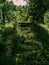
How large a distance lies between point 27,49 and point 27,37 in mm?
733

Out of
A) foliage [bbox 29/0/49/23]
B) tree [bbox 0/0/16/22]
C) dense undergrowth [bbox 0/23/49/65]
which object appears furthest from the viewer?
tree [bbox 0/0/16/22]

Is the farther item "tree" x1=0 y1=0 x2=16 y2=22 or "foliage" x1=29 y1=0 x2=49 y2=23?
"tree" x1=0 y1=0 x2=16 y2=22

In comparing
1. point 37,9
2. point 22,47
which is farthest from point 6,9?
point 22,47

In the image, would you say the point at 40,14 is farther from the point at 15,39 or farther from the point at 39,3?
the point at 15,39

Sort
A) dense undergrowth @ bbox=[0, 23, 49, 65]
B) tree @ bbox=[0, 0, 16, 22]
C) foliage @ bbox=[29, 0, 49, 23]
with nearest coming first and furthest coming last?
1. dense undergrowth @ bbox=[0, 23, 49, 65]
2. foliage @ bbox=[29, 0, 49, 23]
3. tree @ bbox=[0, 0, 16, 22]

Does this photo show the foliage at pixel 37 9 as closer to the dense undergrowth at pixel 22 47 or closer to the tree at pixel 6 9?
the dense undergrowth at pixel 22 47

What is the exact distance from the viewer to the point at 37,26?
8.66m

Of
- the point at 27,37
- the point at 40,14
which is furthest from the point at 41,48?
the point at 40,14

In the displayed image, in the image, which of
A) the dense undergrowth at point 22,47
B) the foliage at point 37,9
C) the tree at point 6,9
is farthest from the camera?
the tree at point 6,9

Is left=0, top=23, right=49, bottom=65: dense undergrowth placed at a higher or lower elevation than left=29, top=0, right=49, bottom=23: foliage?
lower

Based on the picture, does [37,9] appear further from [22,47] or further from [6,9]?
[6,9]

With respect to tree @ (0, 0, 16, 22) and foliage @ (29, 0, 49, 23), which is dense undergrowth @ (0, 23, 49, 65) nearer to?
foliage @ (29, 0, 49, 23)

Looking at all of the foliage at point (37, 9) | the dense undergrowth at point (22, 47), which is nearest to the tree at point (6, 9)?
the foliage at point (37, 9)

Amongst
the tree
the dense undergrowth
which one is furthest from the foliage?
the tree
